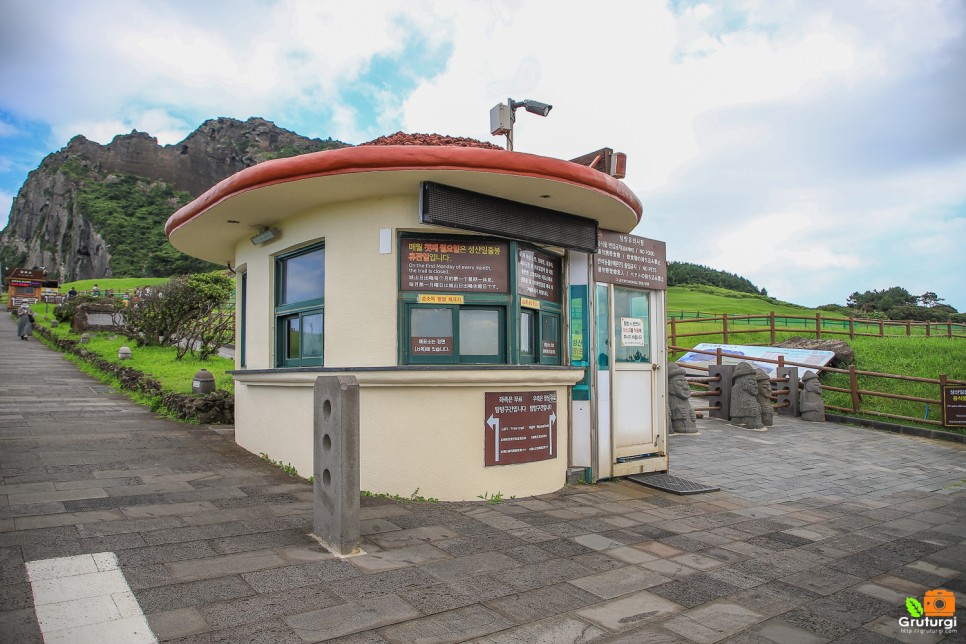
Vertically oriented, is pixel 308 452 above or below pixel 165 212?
below

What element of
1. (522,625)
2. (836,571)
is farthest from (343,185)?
(836,571)

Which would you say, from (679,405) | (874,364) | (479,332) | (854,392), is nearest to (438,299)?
(479,332)

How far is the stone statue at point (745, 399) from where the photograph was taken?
13133 millimetres

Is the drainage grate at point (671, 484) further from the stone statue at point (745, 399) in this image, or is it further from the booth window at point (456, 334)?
the stone statue at point (745, 399)

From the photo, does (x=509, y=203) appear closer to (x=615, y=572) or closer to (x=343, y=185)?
(x=343, y=185)

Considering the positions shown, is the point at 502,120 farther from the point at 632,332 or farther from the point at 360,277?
the point at 632,332

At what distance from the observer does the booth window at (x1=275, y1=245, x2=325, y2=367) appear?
6.71 metres

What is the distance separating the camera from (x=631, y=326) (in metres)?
7.84

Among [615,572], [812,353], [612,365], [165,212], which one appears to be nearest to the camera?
[615,572]

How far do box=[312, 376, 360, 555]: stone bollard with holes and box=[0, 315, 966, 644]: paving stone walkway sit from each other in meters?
0.16

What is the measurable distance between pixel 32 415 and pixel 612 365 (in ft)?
28.7

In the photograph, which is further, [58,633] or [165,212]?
[165,212]

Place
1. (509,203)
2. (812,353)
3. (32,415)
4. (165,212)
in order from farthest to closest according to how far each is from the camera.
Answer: (165,212), (812,353), (32,415), (509,203)

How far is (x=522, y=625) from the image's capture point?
3.41 m
